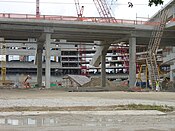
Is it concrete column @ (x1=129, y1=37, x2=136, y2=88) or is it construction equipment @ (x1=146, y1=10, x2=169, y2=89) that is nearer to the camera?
construction equipment @ (x1=146, y1=10, x2=169, y2=89)

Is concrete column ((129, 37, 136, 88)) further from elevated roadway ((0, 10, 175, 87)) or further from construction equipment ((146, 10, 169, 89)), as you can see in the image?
construction equipment ((146, 10, 169, 89))

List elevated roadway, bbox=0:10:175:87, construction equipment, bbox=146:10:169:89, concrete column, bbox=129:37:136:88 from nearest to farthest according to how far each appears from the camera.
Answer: elevated roadway, bbox=0:10:175:87 → construction equipment, bbox=146:10:169:89 → concrete column, bbox=129:37:136:88

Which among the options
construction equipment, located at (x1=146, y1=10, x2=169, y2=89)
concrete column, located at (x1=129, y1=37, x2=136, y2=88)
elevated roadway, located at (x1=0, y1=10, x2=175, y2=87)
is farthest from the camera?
concrete column, located at (x1=129, y1=37, x2=136, y2=88)

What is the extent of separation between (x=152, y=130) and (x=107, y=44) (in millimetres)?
61128

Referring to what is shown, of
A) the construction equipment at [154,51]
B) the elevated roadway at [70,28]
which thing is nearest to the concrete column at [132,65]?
the elevated roadway at [70,28]

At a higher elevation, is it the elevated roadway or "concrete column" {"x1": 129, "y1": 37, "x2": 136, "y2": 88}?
the elevated roadway

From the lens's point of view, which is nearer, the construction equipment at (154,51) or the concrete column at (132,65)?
the construction equipment at (154,51)

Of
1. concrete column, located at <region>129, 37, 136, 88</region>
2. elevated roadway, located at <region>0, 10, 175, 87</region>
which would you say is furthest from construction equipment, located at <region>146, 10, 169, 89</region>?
concrete column, located at <region>129, 37, 136, 88</region>

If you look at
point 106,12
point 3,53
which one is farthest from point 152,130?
point 3,53

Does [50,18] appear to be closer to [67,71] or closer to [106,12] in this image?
[106,12]

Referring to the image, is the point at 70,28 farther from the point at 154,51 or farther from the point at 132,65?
the point at 154,51

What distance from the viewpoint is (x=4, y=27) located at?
56094mm

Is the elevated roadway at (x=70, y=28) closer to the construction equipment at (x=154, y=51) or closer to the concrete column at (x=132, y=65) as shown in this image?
the concrete column at (x=132, y=65)

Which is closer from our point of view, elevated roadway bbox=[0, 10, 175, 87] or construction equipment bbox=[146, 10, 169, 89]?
elevated roadway bbox=[0, 10, 175, 87]
